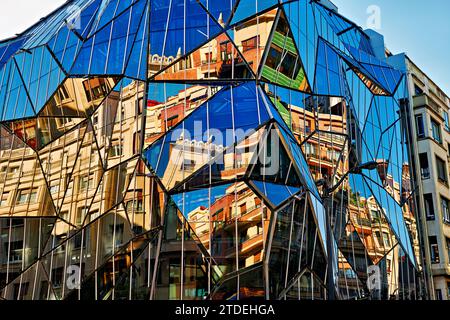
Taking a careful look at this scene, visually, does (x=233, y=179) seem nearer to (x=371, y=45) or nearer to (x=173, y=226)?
(x=173, y=226)

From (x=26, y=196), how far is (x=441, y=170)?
18738 millimetres

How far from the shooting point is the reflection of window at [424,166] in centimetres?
2666

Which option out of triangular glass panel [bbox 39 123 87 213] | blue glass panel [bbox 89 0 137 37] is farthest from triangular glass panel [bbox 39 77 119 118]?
blue glass panel [bbox 89 0 137 37]

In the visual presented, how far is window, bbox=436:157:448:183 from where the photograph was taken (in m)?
27.4

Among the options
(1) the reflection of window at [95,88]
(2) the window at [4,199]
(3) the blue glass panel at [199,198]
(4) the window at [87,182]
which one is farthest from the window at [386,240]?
(2) the window at [4,199]

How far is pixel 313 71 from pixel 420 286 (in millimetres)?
9796

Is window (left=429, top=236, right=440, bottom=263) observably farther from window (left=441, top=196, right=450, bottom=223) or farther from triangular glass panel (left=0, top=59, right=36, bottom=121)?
triangular glass panel (left=0, top=59, right=36, bottom=121)

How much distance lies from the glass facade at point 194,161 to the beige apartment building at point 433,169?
3.56m

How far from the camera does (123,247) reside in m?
16.6

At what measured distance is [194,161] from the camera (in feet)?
54.9

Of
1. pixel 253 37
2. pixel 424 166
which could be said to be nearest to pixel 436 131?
pixel 424 166

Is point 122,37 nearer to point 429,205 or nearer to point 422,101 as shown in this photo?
point 422,101

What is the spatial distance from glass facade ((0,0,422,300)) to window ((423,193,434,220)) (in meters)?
4.58

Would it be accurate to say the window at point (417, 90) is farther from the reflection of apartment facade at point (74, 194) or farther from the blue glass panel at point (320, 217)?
the reflection of apartment facade at point (74, 194)
